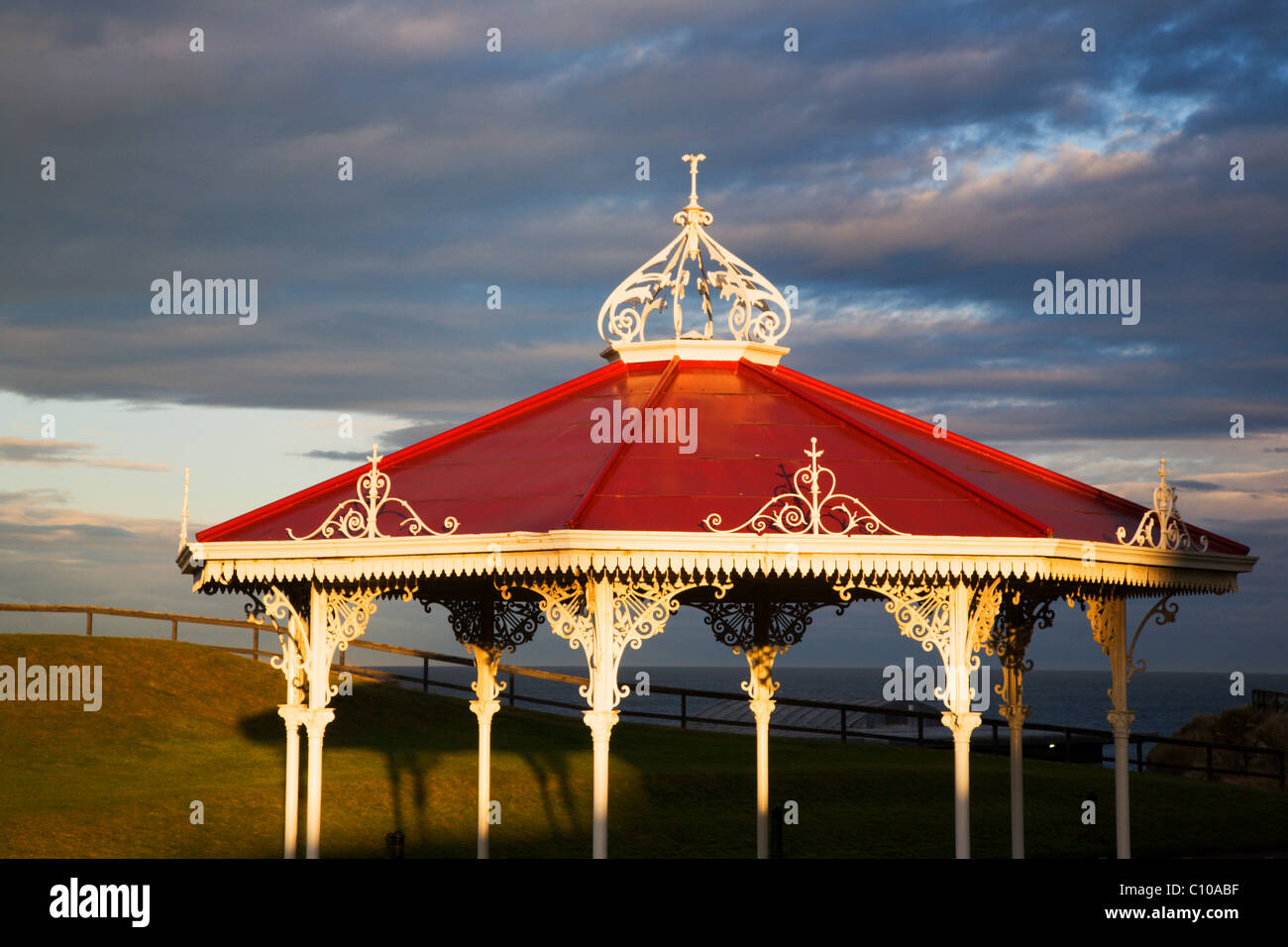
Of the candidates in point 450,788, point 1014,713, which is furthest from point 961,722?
point 450,788

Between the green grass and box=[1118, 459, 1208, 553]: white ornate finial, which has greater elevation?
box=[1118, 459, 1208, 553]: white ornate finial

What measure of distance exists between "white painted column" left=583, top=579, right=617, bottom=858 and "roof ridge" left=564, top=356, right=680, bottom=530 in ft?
2.48

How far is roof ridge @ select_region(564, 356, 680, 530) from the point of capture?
613 inches

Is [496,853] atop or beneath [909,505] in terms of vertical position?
beneath

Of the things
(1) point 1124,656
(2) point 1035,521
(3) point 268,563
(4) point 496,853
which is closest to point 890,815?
(4) point 496,853

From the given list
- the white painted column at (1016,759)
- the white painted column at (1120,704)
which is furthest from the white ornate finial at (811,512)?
the white painted column at (1016,759)

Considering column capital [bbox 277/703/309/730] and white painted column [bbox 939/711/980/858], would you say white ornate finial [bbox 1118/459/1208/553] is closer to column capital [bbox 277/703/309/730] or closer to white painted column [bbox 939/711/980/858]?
white painted column [bbox 939/711/980/858]

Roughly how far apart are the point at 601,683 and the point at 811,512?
9.41ft

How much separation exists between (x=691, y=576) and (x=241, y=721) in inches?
974

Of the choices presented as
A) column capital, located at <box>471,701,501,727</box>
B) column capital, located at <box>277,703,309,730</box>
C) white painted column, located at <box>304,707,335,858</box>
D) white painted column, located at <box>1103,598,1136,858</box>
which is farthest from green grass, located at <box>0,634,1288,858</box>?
white painted column, located at <box>1103,598,1136,858</box>

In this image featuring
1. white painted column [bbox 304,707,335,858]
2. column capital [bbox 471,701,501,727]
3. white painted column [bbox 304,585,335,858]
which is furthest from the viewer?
column capital [bbox 471,701,501,727]

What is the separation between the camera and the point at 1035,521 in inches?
640

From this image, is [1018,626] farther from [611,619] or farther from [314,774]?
[314,774]
